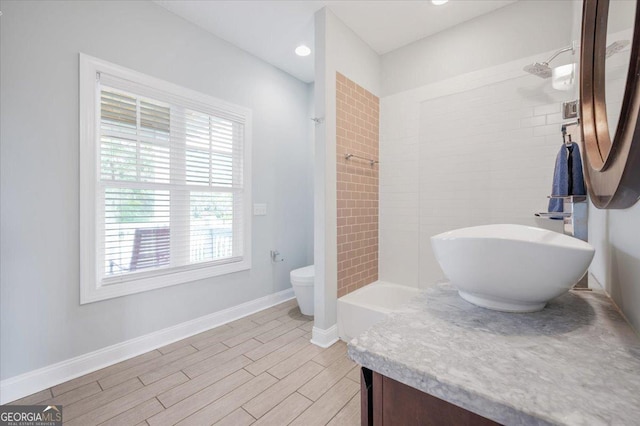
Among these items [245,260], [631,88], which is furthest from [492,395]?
[245,260]

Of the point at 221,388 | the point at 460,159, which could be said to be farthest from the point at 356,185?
the point at 221,388

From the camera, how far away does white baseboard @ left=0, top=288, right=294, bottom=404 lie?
1.55 m

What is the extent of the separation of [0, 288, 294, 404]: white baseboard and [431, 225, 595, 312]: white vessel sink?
7.76 feet

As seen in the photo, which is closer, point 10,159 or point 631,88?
point 631,88

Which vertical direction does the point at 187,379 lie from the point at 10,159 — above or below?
below

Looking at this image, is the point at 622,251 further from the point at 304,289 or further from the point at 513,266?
the point at 304,289

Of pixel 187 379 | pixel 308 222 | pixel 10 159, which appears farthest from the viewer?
pixel 308 222

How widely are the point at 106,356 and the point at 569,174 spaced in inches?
116

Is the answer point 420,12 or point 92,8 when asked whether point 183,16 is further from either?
point 420,12

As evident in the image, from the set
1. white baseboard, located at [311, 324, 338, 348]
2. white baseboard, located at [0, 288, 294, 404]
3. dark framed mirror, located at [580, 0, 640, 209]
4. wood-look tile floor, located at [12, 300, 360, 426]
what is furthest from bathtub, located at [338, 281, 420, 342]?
dark framed mirror, located at [580, 0, 640, 209]

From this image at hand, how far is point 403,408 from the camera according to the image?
0.50m

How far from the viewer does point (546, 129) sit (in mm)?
1964

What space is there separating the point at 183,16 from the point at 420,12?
6.67 feet
